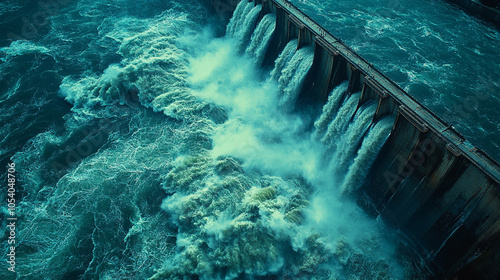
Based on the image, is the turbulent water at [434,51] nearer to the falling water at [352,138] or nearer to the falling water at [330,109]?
the falling water at [330,109]

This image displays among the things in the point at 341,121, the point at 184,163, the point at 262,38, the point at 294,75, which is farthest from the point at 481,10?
the point at 184,163

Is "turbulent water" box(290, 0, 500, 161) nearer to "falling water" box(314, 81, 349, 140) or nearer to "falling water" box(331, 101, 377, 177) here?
"falling water" box(314, 81, 349, 140)

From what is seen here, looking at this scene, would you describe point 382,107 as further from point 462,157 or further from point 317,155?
point 317,155

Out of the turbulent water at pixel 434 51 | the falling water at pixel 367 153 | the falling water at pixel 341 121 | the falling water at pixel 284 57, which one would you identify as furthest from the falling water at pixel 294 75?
the turbulent water at pixel 434 51

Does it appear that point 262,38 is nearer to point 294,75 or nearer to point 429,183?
point 294,75

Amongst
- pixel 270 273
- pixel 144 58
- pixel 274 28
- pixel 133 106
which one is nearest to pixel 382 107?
pixel 270 273
